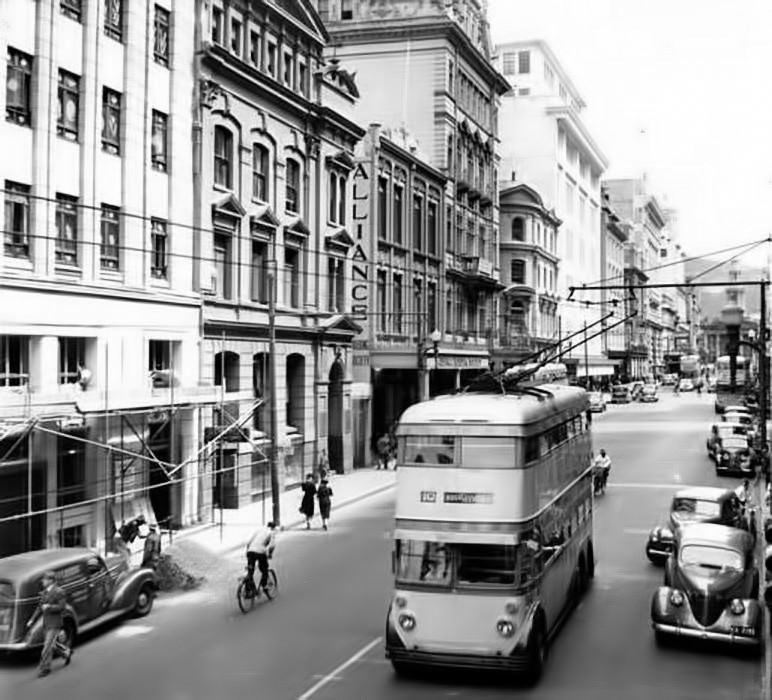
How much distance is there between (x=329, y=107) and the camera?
1626 inches

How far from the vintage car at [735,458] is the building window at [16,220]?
29.7 meters

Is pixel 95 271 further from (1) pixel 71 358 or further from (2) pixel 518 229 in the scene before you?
(2) pixel 518 229

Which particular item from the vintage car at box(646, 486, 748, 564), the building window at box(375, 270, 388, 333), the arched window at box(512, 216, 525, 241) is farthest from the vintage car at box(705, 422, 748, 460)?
the arched window at box(512, 216, 525, 241)

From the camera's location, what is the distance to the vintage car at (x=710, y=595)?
16734 mm

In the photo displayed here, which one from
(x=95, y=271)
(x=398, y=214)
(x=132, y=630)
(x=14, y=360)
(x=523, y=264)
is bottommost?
(x=132, y=630)

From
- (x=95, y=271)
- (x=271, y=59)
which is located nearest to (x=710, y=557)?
(x=95, y=271)

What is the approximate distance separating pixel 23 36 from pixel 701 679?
786 inches

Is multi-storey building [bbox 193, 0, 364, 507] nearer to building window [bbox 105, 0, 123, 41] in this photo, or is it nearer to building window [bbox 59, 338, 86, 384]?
building window [bbox 105, 0, 123, 41]

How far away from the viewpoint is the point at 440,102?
57.7 meters

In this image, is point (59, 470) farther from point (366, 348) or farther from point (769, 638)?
point (366, 348)

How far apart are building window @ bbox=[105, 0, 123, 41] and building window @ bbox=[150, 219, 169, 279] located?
5.15 metres

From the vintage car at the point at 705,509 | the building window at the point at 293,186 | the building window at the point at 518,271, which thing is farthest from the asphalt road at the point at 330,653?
the building window at the point at 518,271

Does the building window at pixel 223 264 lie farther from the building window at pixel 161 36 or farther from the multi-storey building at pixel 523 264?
the multi-storey building at pixel 523 264

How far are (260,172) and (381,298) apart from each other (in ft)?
44.5
